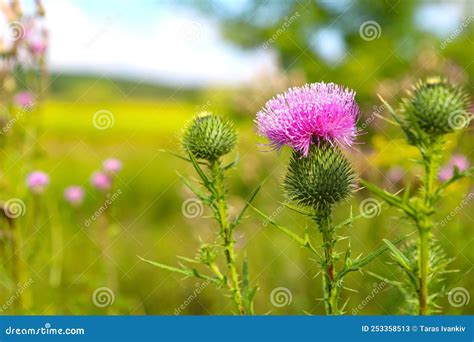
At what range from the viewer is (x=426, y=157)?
5.28 feet

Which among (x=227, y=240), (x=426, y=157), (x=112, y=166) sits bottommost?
(x=227, y=240)

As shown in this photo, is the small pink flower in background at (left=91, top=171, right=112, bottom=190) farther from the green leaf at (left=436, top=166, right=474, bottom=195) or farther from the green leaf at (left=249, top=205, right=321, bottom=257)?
the green leaf at (left=436, top=166, right=474, bottom=195)

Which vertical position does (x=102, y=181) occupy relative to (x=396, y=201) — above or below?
above

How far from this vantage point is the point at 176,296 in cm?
553

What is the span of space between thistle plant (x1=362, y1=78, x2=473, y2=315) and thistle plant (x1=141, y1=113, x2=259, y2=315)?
0.48m

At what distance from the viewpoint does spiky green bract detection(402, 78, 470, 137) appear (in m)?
1.72

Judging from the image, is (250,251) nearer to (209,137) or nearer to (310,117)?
(209,137)

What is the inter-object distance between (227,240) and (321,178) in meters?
0.40

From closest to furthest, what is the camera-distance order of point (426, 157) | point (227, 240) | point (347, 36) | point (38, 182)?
point (426, 157), point (227, 240), point (38, 182), point (347, 36)

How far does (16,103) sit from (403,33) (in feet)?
36.3

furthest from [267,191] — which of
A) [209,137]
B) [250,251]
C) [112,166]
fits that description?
[209,137]

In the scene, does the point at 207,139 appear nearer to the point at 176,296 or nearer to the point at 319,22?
the point at 176,296

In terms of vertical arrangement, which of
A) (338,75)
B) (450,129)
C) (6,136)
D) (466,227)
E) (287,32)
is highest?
(287,32)

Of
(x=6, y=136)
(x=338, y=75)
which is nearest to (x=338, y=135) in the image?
(x=6, y=136)
